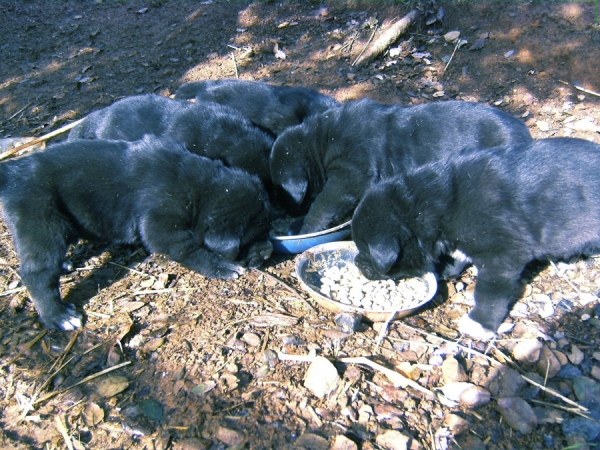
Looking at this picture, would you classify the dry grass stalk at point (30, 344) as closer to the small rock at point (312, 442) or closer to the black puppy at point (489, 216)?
the small rock at point (312, 442)

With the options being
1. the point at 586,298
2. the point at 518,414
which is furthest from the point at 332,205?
the point at 518,414

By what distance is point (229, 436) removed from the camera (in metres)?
2.97

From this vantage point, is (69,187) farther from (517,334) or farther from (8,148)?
(517,334)

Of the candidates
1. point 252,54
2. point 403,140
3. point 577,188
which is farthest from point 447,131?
point 252,54

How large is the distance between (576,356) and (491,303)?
1.98ft

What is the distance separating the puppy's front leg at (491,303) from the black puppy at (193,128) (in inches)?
88.6

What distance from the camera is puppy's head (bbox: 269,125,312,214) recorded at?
4.95 m

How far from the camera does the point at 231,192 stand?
4.38m

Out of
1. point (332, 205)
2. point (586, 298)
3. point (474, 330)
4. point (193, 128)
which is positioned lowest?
point (586, 298)

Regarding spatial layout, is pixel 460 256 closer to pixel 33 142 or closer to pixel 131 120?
pixel 131 120

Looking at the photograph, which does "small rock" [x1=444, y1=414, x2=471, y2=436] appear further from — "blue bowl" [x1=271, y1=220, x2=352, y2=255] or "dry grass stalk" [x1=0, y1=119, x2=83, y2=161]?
"dry grass stalk" [x1=0, y1=119, x2=83, y2=161]

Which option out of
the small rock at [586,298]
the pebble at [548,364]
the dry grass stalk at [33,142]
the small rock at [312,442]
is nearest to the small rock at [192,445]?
the small rock at [312,442]

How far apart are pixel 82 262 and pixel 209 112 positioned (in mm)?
1840

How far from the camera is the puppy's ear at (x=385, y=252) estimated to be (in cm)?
384
